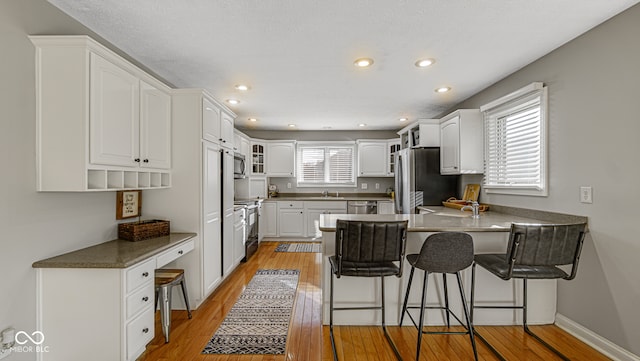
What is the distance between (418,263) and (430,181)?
242cm

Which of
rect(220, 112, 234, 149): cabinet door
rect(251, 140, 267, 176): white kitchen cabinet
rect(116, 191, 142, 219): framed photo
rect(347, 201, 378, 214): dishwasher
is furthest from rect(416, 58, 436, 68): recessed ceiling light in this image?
rect(251, 140, 267, 176): white kitchen cabinet

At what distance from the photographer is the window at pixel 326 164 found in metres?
6.55

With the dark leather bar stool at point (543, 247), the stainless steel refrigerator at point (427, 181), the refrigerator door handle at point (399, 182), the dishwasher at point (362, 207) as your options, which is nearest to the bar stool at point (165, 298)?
the dark leather bar stool at point (543, 247)

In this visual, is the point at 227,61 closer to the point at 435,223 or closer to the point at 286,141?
the point at 435,223

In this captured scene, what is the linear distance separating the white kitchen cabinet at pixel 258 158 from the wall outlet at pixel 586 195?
5121 mm

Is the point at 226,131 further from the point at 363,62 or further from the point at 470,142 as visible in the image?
the point at 470,142

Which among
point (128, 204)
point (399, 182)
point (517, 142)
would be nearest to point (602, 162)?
point (517, 142)

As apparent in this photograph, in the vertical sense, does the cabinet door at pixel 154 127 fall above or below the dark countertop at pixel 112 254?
above

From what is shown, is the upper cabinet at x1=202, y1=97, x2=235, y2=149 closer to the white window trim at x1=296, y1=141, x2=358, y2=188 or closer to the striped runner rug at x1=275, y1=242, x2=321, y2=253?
the striped runner rug at x1=275, y1=242, x2=321, y2=253

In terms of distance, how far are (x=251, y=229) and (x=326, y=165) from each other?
95.3 inches

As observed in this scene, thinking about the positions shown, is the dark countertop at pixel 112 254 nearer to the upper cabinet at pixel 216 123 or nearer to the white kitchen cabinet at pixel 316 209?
the upper cabinet at pixel 216 123

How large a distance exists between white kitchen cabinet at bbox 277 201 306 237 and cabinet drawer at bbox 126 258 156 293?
3.88 metres

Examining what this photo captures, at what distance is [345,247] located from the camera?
2.16 m

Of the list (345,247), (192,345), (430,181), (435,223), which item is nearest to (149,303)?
(192,345)
